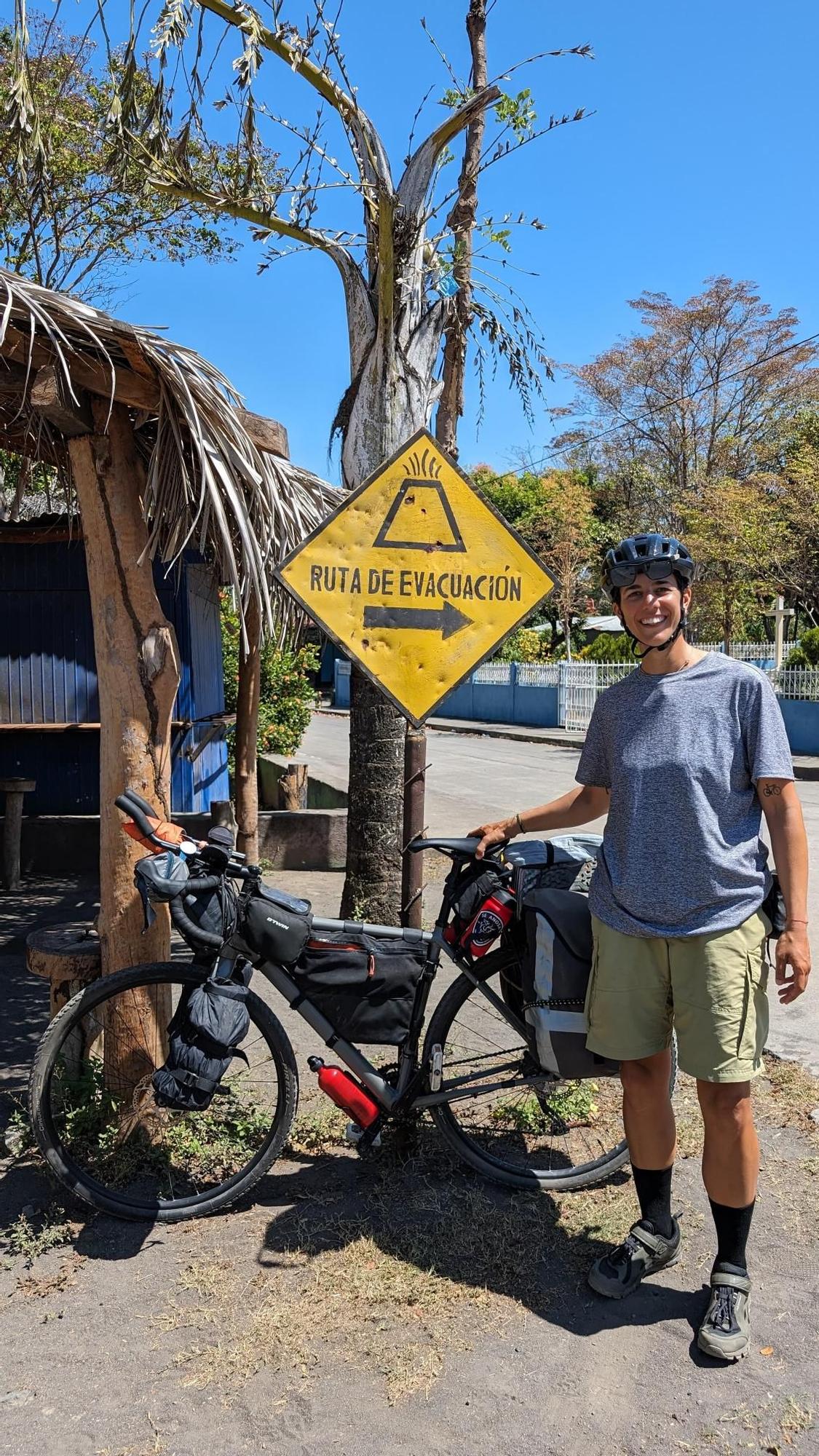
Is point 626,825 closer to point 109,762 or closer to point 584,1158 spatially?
point 584,1158

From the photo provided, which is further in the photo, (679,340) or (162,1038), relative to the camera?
(679,340)

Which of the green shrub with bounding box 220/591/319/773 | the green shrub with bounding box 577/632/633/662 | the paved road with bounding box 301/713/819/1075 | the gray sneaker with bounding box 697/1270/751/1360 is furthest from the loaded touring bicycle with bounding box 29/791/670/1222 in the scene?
the green shrub with bounding box 577/632/633/662

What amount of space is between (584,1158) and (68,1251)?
1627 millimetres

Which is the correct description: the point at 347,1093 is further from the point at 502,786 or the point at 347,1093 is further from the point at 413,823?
the point at 502,786

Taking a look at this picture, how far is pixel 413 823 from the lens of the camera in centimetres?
360

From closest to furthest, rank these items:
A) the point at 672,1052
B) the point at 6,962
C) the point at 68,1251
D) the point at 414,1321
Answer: the point at 414,1321, the point at 68,1251, the point at 672,1052, the point at 6,962

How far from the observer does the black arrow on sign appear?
3361 millimetres

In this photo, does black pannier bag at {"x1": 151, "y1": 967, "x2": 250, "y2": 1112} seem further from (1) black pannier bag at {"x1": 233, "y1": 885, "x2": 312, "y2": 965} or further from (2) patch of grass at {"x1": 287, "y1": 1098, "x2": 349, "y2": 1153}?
(2) patch of grass at {"x1": 287, "y1": 1098, "x2": 349, "y2": 1153}

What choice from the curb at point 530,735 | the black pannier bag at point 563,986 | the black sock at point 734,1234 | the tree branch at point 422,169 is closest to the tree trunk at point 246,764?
the tree branch at point 422,169

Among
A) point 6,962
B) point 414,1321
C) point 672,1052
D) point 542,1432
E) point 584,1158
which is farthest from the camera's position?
point 6,962

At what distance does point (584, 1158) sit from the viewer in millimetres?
3555

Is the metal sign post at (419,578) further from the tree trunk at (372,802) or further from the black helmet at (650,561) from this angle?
the tree trunk at (372,802)

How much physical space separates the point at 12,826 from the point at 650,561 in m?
6.04

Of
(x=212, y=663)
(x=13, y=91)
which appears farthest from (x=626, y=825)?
(x=212, y=663)
